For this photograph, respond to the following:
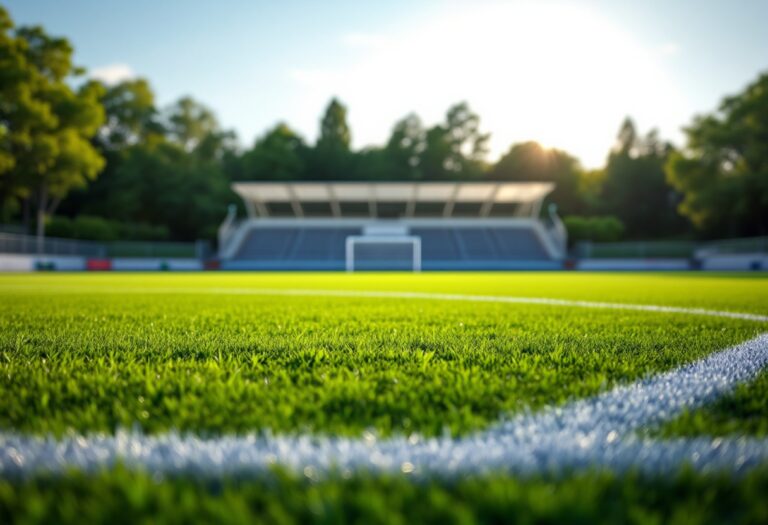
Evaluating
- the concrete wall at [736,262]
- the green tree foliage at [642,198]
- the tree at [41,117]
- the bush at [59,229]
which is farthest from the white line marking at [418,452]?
the green tree foliage at [642,198]

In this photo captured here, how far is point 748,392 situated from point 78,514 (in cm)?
185

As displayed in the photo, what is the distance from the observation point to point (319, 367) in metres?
1.94

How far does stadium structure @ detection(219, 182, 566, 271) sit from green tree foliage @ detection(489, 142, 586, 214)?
39.8 feet

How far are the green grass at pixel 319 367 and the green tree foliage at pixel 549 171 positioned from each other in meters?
49.6

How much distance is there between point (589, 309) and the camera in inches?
188

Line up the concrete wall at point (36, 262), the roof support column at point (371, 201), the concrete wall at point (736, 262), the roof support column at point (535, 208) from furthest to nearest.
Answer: the roof support column at point (535, 208) < the roof support column at point (371, 201) < the concrete wall at point (736, 262) < the concrete wall at point (36, 262)

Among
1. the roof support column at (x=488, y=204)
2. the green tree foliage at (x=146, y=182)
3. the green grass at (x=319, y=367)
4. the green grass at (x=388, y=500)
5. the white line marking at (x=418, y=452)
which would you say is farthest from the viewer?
the green tree foliage at (x=146, y=182)

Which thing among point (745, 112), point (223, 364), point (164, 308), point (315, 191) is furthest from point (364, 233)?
point (223, 364)

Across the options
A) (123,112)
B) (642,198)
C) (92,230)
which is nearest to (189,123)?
(123,112)

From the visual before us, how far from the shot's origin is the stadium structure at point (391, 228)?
112 feet

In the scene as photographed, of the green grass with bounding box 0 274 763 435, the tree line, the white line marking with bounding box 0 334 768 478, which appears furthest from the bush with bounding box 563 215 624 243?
the white line marking with bounding box 0 334 768 478

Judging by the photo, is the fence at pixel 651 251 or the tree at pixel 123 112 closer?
the fence at pixel 651 251

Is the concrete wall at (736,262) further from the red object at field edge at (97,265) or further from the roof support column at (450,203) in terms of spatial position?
the red object at field edge at (97,265)

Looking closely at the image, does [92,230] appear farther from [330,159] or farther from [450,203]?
[450,203]
